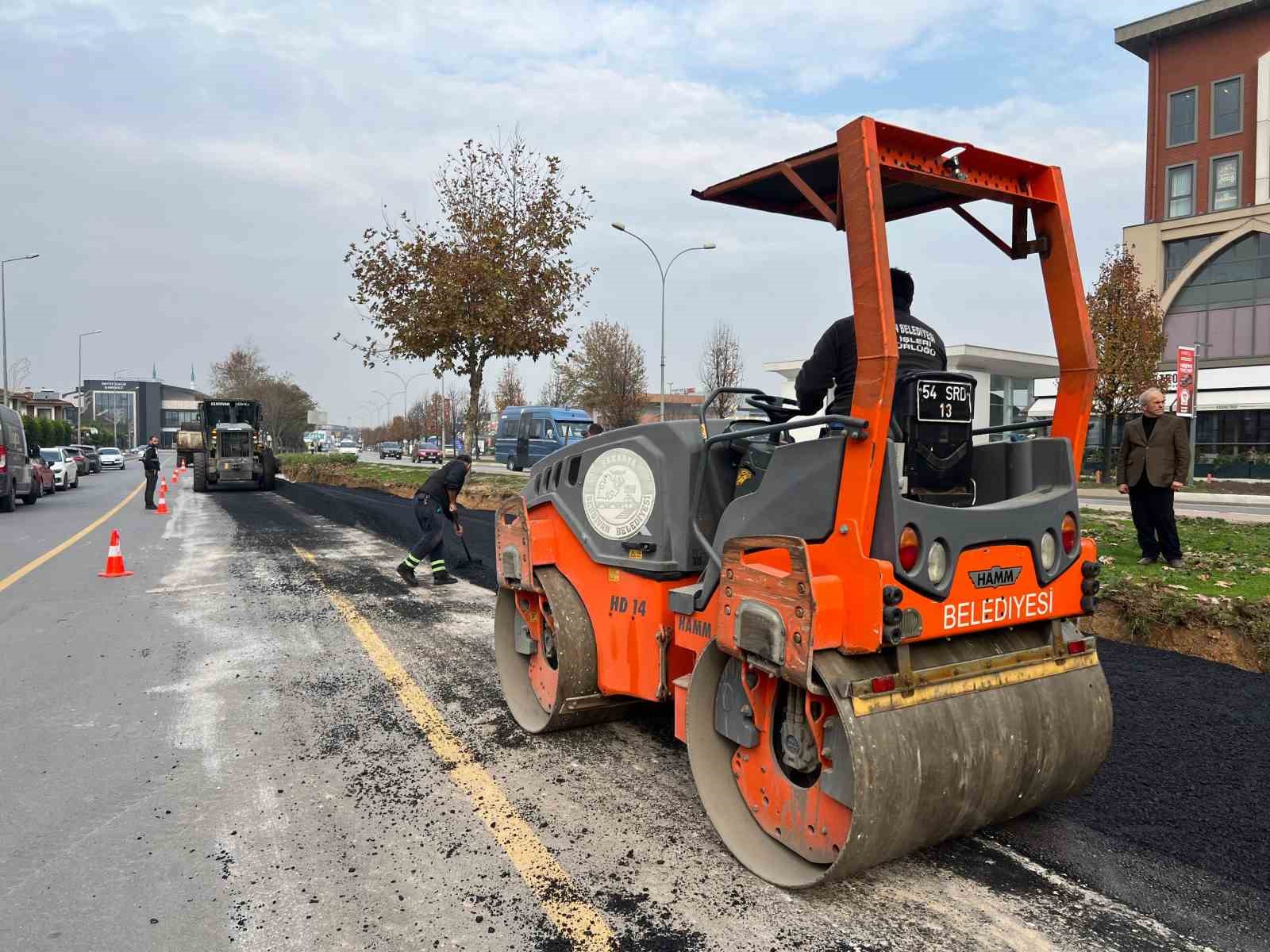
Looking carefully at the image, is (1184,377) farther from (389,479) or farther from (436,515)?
(389,479)

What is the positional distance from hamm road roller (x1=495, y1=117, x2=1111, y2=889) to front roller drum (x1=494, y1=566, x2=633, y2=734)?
0.35 meters

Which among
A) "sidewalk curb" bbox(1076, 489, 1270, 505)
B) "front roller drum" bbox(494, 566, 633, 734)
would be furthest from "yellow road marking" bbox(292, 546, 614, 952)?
"sidewalk curb" bbox(1076, 489, 1270, 505)

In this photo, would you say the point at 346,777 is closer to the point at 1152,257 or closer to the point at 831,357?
the point at 831,357

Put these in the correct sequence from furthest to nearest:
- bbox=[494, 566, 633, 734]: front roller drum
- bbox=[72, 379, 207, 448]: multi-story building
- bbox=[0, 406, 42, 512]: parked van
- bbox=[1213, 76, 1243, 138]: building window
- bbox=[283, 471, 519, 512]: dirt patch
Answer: bbox=[72, 379, 207, 448]: multi-story building
bbox=[1213, 76, 1243, 138]: building window
bbox=[0, 406, 42, 512]: parked van
bbox=[283, 471, 519, 512]: dirt patch
bbox=[494, 566, 633, 734]: front roller drum

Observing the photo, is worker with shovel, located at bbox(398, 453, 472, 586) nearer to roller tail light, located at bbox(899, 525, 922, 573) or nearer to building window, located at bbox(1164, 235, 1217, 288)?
roller tail light, located at bbox(899, 525, 922, 573)

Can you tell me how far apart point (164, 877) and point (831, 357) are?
3.16 metres

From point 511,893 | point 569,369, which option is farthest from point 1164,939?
point 569,369

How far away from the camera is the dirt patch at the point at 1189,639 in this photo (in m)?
5.80

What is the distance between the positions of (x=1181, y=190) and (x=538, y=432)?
93.2ft

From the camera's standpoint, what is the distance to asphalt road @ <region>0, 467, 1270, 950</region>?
283 cm

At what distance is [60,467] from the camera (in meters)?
28.1

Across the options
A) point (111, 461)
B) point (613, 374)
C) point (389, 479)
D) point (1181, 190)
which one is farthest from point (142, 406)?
point (1181, 190)

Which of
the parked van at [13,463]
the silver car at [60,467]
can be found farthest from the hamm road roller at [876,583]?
the silver car at [60,467]

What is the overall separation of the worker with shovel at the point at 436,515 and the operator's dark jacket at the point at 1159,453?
6.70 meters
